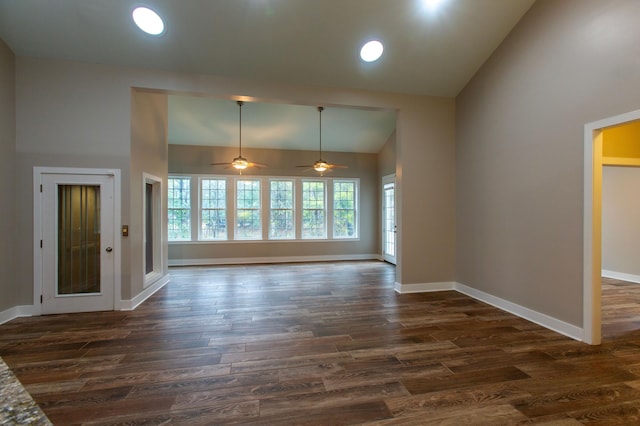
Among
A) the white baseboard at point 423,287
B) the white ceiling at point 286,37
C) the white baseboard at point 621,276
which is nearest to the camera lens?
the white ceiling at point 286,37

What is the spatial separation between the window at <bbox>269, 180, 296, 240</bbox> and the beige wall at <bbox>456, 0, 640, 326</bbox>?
15.0ft

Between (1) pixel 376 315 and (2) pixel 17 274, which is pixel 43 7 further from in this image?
(1) pixel 376 315

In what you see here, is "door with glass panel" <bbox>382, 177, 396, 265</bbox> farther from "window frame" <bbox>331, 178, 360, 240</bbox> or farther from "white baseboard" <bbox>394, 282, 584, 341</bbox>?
"white baseboard" <bbox>394, 282, 584, 341</bbox>

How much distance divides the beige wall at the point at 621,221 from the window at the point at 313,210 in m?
6.09

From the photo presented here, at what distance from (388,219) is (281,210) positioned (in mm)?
2978

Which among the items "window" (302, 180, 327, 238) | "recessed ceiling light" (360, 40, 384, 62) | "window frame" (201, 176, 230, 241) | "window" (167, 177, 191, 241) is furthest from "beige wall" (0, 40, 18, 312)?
"window" (302, 180, 327, 238)

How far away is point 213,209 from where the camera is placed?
730 cm

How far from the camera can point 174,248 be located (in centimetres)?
697

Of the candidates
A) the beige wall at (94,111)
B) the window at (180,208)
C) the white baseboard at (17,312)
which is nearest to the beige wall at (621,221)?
the beige wall at (94,111)

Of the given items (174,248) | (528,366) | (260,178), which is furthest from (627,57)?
(174,248)

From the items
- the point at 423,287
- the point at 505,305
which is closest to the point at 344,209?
the point at 423,287

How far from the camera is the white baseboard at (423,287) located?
4.52 meters

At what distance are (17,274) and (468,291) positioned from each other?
637 cm

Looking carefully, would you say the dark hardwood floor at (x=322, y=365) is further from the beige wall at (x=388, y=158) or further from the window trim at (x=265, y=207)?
the beige wall at (x=388, y=158)
